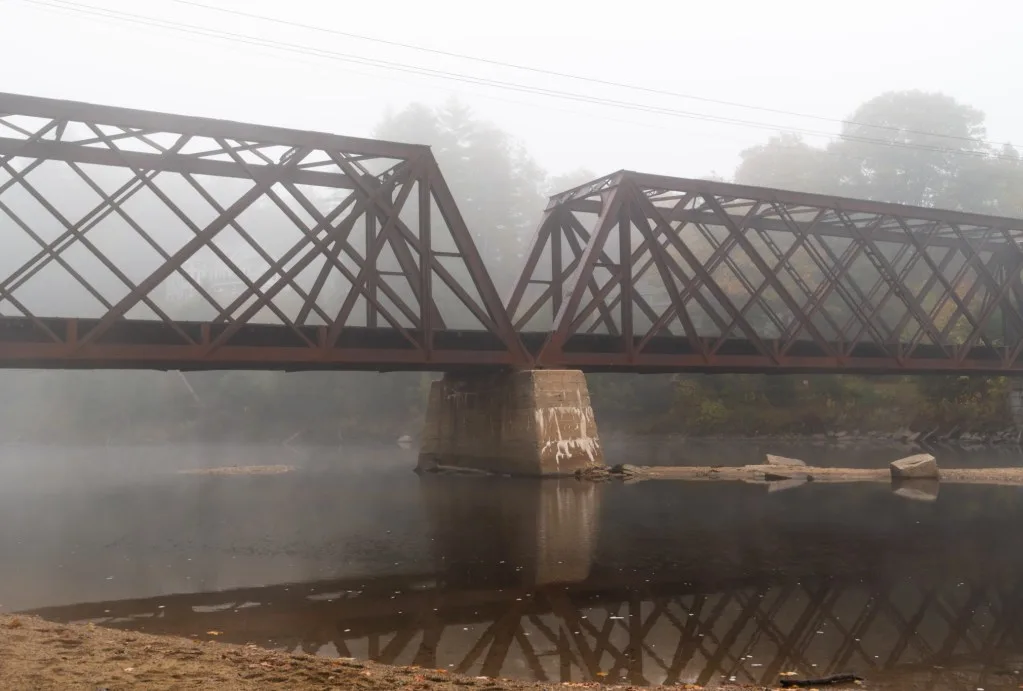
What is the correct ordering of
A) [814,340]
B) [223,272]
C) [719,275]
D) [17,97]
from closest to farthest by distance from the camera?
[17,97] < [814,340] < [719,275] < [223,272]

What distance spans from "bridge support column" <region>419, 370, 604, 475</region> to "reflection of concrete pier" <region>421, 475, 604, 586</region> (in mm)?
1096

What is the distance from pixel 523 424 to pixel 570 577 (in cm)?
1768

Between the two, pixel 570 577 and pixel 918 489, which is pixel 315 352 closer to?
pixel 570 577

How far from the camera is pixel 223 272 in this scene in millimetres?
125062

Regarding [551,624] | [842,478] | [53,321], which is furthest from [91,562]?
[842,478]

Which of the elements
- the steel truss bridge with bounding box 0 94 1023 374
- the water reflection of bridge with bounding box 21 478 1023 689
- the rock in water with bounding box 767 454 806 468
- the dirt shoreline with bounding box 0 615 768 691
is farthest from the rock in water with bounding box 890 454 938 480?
the dirt shoreline with bounding box 0 615 768 691

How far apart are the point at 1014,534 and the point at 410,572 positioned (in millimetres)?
11284

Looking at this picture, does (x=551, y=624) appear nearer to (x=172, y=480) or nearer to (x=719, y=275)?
(x=172, y=480)

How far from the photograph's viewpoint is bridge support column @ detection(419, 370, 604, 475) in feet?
97.3

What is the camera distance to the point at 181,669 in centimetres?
746

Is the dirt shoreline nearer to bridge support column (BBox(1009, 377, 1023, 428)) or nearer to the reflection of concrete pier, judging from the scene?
the reflection of concrete pier

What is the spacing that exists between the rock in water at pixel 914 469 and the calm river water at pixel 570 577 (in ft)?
12.2

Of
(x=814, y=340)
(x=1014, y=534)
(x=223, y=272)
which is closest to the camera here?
(x=1014, y=534)

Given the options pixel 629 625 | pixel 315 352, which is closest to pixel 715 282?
pixel 315 352
